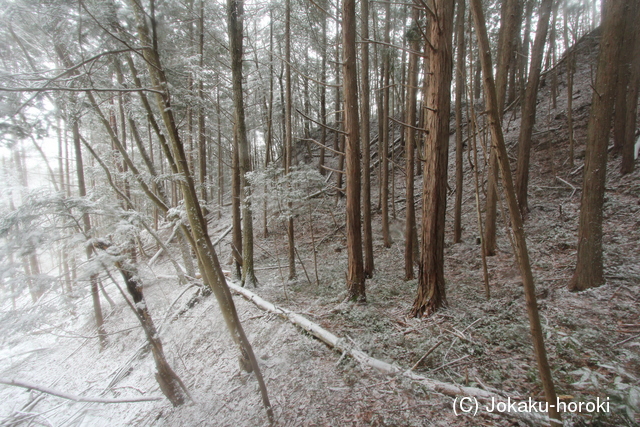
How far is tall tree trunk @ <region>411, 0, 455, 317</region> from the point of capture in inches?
156

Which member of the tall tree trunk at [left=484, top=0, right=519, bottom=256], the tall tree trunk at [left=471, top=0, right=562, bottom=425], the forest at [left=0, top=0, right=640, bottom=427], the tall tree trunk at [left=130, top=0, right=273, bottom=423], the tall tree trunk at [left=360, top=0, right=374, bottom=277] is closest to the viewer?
the tall tree trunk at [left=471, top=0, right=562, bottom=425]

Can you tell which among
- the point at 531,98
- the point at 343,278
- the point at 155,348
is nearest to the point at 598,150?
the point at 531,98

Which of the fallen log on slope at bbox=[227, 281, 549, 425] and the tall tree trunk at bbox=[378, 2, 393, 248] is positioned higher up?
the tall tree trunk at bbox=[378, 2, 393, 248]

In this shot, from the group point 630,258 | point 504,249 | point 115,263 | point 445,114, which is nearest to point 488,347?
point 445,114

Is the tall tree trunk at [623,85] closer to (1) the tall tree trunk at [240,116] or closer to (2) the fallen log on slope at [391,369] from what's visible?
(2) the fallen log on slope at [391,369]

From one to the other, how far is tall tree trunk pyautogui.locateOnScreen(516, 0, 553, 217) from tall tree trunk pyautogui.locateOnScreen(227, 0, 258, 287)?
7089mm

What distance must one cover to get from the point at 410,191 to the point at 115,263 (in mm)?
5522

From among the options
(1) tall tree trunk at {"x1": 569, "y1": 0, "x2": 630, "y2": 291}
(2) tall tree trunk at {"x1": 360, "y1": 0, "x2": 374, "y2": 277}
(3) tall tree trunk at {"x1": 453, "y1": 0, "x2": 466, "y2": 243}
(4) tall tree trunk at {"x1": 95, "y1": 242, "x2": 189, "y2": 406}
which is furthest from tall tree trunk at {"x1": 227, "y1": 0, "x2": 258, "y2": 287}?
(1) tall tree trunk at {"x1": 569, "y1": 0, "x2": 630, "y2": 291}

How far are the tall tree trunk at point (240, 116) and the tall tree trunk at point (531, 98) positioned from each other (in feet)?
23.3

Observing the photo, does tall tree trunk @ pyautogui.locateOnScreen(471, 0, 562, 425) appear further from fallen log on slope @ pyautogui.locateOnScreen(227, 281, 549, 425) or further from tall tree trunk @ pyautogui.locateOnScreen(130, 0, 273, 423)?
tall tree trunk @ pyautogui.locateOnScreen(130, 0, 273, 423)

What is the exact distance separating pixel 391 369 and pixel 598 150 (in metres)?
4.46

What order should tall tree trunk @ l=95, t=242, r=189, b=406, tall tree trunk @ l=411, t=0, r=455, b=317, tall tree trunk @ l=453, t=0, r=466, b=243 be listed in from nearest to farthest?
tall tree trunk @ l=411, t=0, r=455, b=317 < tall tree trunk @ l=95, t=242, r=189, b=406 < tall tree trunk @ l=453, t=0, r=466, b=243

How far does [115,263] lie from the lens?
402 cm

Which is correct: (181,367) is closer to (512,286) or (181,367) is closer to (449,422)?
(449,422)
